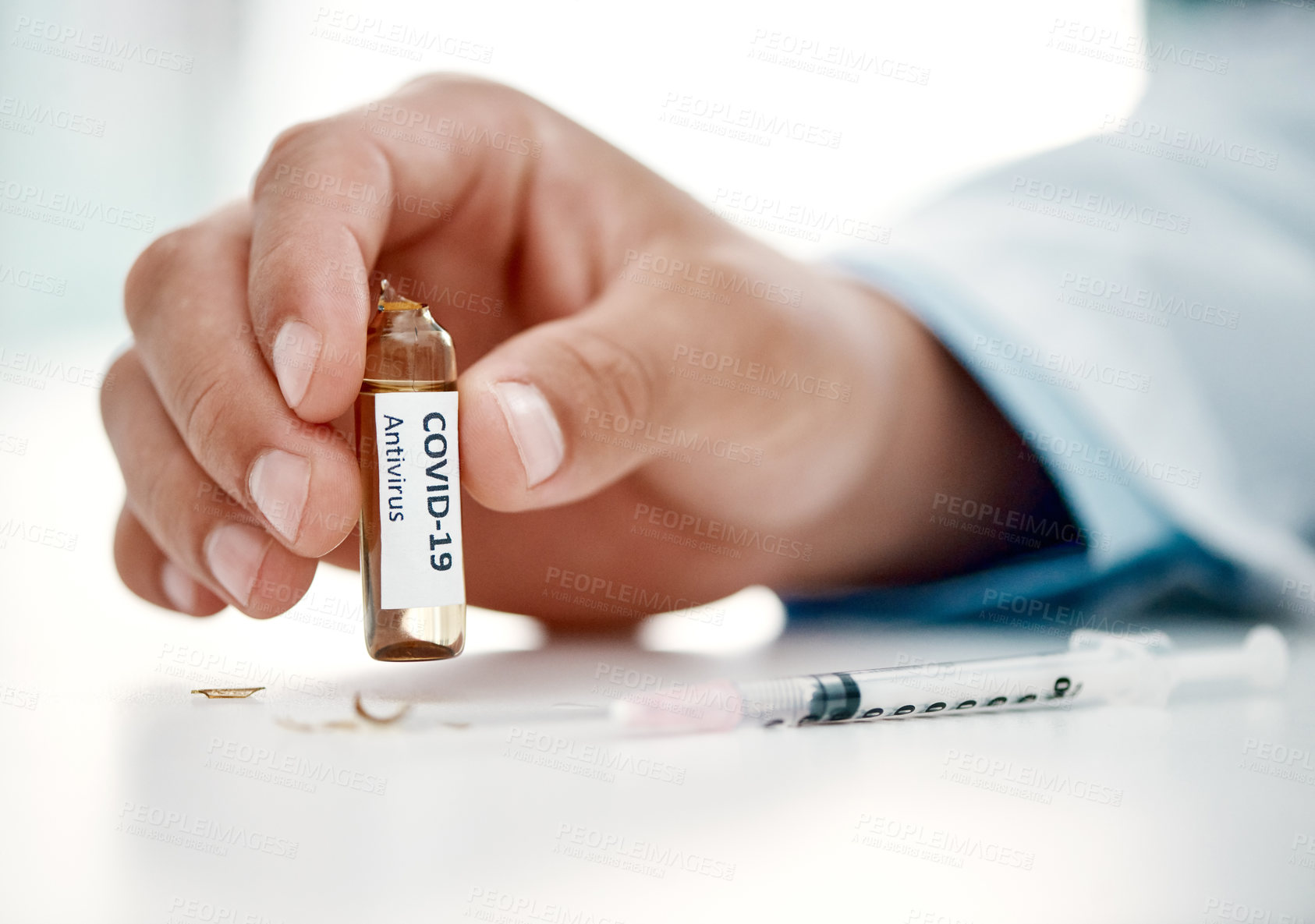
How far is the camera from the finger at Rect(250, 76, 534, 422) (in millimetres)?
732

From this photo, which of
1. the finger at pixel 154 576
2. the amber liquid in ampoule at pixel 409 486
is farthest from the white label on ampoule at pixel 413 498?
the finger at pixel 154 576

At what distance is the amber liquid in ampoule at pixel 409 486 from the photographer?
72 cm

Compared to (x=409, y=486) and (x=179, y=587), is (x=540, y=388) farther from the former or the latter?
(x=179, y=587)

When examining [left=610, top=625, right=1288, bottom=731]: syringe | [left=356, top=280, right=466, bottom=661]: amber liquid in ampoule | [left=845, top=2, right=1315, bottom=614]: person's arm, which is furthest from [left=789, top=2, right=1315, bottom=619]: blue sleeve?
[left=356, top=280, right=466, bottom=661]: amber liquid in ampoule

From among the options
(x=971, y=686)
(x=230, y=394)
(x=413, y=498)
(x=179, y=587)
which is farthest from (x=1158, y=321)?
(x=179, y=587)

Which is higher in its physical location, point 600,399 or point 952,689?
point 600,399

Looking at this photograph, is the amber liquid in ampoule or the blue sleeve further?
the blue sleeve

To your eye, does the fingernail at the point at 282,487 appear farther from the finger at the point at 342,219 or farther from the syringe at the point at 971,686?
the syringe at the point at 971,686

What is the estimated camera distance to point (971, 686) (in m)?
0.83

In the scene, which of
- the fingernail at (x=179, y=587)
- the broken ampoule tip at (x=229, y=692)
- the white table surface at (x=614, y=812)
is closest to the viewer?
the white table surface at (x=614, y=812)

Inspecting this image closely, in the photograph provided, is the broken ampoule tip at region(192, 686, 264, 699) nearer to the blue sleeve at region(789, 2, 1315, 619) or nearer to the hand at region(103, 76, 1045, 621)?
the hand at region(103, 76, 1045, 621)

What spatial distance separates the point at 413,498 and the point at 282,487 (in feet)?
0.35

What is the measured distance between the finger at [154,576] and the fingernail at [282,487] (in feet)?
1.35

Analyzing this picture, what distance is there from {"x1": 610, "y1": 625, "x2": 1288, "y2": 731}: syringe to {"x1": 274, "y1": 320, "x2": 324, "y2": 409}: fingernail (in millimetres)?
371
